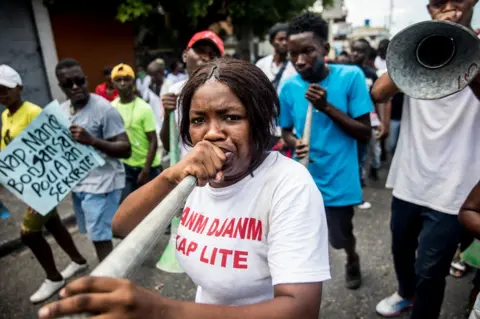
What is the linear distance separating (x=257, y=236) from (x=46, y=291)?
2887 millimetres

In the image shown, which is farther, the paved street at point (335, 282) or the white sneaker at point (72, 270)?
the white sneaker at point (72, 270)

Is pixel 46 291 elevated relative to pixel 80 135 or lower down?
lower down

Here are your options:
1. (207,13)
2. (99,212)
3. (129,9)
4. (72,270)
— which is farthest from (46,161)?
(207,13)

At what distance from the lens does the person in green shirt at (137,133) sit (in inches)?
154

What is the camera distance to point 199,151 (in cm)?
109

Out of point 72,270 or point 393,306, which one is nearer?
point 393,306

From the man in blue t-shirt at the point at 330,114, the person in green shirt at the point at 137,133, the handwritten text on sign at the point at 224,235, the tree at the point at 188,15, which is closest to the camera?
the handwritten text on sign at the point at 224,235

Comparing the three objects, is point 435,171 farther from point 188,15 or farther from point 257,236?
point 188,15

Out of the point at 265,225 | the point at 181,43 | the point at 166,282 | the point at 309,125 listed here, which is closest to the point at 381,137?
the point at 309,125

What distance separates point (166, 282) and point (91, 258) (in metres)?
1.09

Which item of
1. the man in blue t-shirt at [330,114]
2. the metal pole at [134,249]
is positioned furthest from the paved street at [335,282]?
the metal pole at [134,249]

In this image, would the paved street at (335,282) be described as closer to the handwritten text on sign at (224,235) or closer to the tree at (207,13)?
the handwritten text on sign at (224,235)

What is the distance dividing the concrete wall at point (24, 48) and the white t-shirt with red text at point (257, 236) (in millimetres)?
6895

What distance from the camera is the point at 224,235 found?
1189 millimetres
